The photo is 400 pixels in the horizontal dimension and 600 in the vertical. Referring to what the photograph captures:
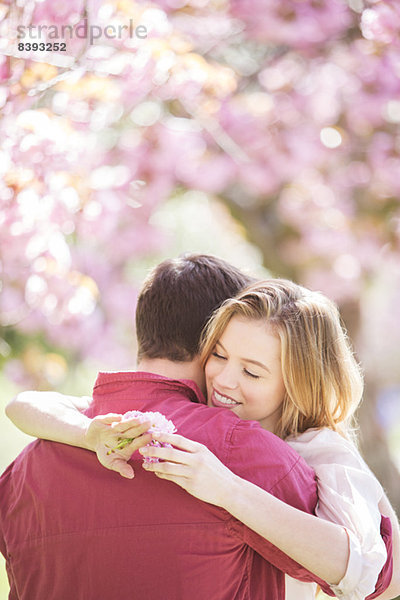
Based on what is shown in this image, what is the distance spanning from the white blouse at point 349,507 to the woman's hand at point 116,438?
1.48 feet

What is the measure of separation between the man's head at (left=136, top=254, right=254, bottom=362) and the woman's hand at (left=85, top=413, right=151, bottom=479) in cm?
37

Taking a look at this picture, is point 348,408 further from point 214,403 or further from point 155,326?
point 155,326

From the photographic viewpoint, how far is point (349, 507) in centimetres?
182

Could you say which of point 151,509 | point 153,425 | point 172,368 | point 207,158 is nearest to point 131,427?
point 153,425

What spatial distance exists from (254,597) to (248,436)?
1.20 feet

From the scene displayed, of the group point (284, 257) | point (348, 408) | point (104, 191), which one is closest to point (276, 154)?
point (284, 257)

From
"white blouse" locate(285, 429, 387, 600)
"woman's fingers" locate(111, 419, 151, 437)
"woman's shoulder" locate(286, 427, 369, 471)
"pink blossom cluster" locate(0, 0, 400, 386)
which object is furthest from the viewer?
"pink blossom cluster" locate(0, 0, 400, 386)

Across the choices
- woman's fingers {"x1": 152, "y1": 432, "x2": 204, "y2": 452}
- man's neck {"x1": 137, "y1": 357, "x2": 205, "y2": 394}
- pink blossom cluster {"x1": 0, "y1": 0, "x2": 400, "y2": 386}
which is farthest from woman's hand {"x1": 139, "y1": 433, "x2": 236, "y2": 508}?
pink blossom cluster {"x1": 0, "y1": 0, "x2": 400, "y2": 386}

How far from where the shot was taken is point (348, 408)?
88.0 inches

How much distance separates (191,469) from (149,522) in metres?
0.22

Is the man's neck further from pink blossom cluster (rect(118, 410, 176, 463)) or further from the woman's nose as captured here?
pink blossom cluster (rect(118, 410, 176, 463))

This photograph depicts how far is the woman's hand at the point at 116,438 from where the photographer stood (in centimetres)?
167

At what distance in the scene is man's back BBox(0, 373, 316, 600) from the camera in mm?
1798

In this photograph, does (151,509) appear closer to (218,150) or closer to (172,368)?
(172,368)
